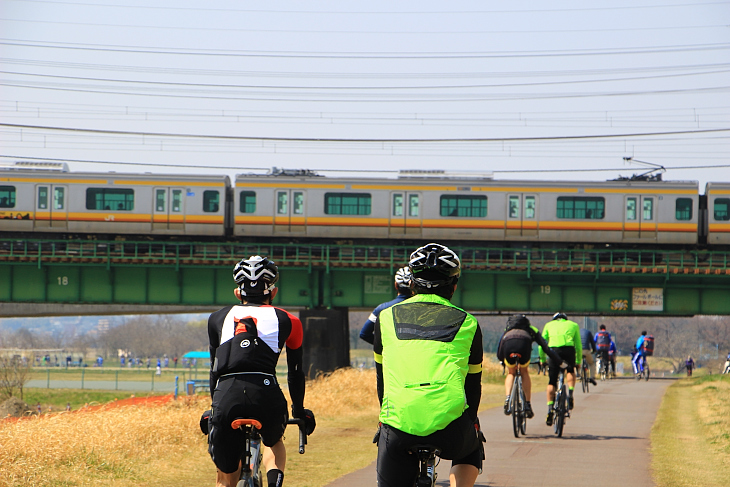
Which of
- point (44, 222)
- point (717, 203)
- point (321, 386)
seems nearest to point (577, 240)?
point (717, 203)

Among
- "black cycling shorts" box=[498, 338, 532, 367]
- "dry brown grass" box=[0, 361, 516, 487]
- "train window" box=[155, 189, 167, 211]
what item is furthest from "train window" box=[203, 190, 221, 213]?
"black cycling shorts" box=[498, 338, 532, 367]

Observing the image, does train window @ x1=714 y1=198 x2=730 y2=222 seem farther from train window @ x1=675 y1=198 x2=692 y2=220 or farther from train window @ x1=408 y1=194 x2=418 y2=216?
train window @ x1=408 y1=194 x2=418 y2=216

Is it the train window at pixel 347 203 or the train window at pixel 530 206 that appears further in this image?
the train window at pixel 347 203

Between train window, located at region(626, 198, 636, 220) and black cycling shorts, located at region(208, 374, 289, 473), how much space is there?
3125cm

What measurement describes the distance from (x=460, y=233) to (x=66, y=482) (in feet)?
90.9

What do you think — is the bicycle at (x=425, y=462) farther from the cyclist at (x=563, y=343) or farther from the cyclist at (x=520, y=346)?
the cyclist at (x=563, y=343)

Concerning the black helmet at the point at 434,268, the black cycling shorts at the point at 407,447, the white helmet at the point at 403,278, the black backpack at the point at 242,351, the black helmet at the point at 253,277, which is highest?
the black helmet at the point at 434,268

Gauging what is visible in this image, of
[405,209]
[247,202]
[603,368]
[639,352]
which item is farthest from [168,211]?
[639,352]

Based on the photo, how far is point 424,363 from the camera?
3779mm

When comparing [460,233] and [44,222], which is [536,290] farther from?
[44,222]

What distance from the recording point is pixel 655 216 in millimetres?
33531

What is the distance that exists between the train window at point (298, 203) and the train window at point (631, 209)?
13292mm

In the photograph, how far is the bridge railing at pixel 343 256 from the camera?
33531 millimetres

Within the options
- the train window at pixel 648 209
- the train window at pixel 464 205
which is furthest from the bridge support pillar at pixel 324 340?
the train window at pixel 648 209
